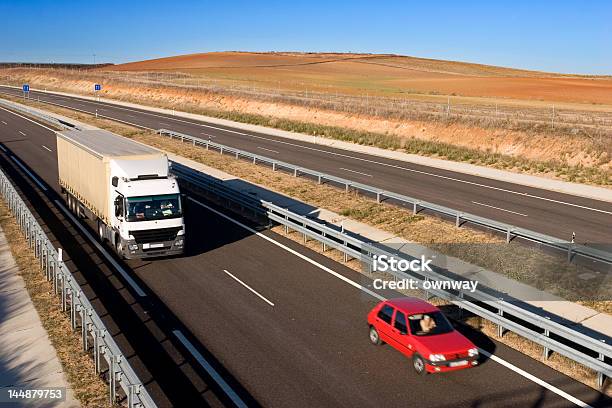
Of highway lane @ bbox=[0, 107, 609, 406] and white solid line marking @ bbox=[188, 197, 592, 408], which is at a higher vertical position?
white solid line marking @ bbox=[188, 197, 592, 408]

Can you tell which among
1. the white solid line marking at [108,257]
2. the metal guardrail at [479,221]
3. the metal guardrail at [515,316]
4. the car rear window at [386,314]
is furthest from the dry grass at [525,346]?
the white solid line marking at [108,257]

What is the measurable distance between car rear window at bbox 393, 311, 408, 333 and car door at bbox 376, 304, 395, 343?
0.49ft

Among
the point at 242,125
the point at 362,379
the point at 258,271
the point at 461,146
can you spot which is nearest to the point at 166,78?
the point at 242,125

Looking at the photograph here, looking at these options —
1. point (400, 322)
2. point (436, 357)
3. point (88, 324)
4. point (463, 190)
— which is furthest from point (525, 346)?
point (463, 190)

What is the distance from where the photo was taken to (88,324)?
13.8 metres

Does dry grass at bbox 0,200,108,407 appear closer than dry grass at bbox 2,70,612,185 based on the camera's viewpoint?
Yes

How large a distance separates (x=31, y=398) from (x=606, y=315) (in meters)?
13.5

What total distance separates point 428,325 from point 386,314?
1083 millimetres

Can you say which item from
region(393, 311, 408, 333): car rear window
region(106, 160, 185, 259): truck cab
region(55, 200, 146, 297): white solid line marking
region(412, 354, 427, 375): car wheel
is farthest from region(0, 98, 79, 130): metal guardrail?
region(412, 354, 427, 375): car wheel

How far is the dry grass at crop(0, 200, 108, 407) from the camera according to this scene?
1173cm

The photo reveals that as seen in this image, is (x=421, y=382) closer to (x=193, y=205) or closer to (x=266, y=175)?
(x=193, y=205)

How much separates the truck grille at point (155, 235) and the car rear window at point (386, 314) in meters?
8.25

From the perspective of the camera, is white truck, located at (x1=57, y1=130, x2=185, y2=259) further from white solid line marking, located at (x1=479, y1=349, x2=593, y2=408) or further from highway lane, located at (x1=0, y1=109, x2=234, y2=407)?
white solid line marking, located at (x1=479, y1=349, x2=593, y2=408)

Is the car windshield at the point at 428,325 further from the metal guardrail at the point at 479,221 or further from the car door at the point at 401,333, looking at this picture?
the metal guardrail at the point at 479,221
